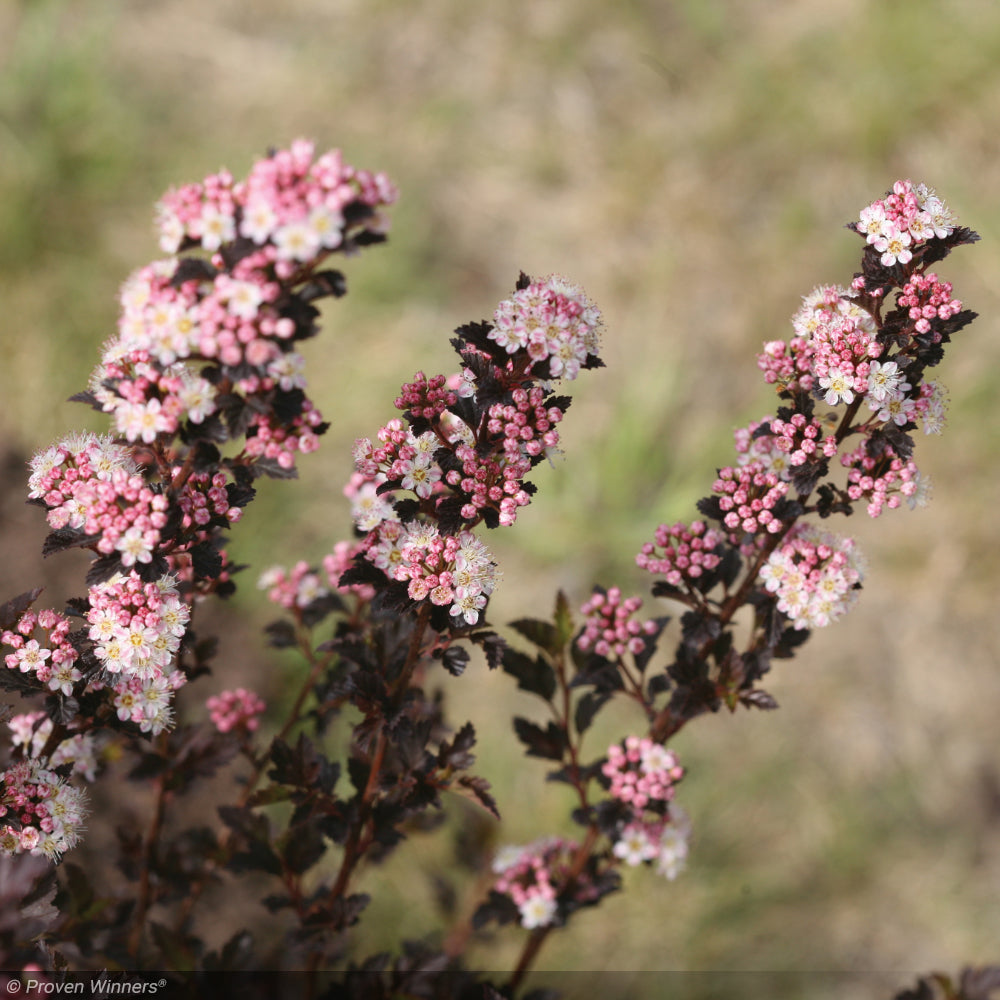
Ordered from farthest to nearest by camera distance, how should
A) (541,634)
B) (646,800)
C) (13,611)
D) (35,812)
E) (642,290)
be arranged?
(642,290) < (541,634) < (646,800) < (13,611) < (35,812)

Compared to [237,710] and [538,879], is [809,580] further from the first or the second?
[237,710]

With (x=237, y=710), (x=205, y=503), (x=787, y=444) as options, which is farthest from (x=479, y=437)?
(x=237, y=710)

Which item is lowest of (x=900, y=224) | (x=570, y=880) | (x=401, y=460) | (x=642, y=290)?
(x=570, y=880)

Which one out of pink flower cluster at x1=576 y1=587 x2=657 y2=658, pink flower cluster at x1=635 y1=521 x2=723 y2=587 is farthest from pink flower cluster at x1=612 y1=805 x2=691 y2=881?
pink flower cluster at x1=635 y1=521 x2=723 y2=587

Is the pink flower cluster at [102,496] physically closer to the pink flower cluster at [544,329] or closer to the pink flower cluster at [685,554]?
the pink flower cluster at [544,329]

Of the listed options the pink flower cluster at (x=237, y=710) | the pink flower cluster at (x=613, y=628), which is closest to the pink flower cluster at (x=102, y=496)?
the pink flower cluster at (x=237, y=710)

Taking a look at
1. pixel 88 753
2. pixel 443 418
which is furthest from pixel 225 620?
pixel 443 418
